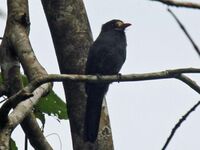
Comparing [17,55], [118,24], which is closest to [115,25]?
[118,24]

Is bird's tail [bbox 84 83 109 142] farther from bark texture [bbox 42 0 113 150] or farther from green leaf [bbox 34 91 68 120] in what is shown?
green leaf [bbox 34 91 68 120]

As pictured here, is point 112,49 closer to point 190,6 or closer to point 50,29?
point 50,29

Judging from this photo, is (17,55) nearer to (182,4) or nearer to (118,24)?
(182,4)

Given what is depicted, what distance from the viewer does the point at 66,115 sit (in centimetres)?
404

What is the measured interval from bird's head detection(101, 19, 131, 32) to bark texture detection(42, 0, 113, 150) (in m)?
1.24

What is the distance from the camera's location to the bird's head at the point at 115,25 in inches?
224

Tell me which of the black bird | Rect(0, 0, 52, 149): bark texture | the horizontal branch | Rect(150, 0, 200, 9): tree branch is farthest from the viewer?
the black bird

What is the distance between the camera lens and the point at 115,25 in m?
5.76

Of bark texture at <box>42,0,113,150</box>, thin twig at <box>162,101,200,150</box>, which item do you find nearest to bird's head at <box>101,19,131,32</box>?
bark texture at <box>42,0,113,150</box>

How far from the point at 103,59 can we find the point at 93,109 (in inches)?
34.6

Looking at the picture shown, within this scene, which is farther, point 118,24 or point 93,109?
point 118,24

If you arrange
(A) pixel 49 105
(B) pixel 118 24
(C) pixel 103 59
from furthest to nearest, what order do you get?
(B) pixel 118 24 < (C) pixel 103 59 < (A) pixel 49 105

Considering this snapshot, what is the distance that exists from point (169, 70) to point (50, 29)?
172 cm

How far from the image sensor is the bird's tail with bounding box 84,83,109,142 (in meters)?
3.75
